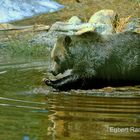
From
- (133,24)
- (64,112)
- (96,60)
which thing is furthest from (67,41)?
(133,24)

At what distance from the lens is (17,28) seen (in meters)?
19.1

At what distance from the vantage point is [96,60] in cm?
898

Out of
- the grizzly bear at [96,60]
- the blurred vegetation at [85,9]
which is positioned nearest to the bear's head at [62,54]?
the grizzly bear at [96,60]

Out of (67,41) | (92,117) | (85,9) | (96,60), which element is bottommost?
(92,117)

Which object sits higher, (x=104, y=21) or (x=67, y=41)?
(x=104, y=21)

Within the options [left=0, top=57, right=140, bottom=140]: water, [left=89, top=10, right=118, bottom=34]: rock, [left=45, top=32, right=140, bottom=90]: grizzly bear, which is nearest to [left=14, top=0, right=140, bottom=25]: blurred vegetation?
[left=89, top=10, right=118, bottom=34]: rock

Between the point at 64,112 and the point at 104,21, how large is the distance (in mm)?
11581

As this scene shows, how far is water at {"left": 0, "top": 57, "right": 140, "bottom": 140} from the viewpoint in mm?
Answer: 5918

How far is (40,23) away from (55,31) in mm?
1834

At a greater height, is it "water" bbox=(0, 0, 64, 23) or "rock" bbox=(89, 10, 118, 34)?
"water" bbox=(0, 0, 64, 23)

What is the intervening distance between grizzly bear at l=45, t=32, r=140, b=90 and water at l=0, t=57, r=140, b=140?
0.26m

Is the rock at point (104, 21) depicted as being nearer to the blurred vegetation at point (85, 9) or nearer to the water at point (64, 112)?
the blurred vegetation at point (85, 9)

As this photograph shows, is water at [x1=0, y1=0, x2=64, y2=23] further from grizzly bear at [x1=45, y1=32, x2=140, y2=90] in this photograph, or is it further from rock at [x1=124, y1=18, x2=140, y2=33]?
grizzly bear at [x1=45, y1=32, x2=140, y2=90]

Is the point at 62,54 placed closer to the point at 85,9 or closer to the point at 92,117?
the point at 92,117
